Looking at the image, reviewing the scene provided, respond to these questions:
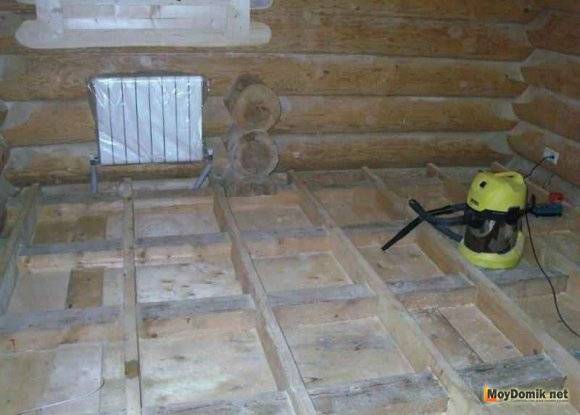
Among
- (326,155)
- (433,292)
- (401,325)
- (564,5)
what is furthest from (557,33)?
(401,325)

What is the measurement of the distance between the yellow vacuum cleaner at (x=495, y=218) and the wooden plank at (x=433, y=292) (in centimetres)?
26

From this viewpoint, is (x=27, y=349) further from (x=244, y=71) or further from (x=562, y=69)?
(x=562, y=69)

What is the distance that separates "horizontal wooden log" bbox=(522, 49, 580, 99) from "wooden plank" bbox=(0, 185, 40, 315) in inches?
129

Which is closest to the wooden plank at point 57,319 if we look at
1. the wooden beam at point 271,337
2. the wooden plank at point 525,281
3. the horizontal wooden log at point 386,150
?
the wooden beam at point 271,337

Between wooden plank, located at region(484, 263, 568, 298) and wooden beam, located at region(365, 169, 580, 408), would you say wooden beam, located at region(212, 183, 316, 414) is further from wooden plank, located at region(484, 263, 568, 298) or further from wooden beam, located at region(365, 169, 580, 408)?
wooden plank, located at region(484, 263, 568, 298)

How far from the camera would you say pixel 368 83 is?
12.7ft

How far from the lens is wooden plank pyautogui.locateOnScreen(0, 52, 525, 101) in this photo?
3.33 metres

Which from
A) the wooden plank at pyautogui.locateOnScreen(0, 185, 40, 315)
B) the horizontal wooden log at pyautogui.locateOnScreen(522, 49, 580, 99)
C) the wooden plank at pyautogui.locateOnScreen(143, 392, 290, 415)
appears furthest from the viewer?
the horizontal wooden log at pyautogui.locateOnScreen(522, 49, 580, 99)

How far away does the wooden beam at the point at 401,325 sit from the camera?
1886mm

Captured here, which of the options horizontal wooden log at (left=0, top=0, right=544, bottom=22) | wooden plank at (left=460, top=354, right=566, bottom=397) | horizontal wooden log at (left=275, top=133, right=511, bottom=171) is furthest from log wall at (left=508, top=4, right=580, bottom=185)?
wooden plank at (left=460, top=354, right=566, bottom=397)

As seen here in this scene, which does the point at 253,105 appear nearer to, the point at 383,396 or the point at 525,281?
the point at 525,281

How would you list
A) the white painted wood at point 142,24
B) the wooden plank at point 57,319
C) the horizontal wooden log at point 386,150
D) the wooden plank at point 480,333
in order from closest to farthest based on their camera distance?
the wooden plank at point 57,319
the wooden plank at point 480,333
the white painted wood at point 142,24
the horizontal wooden log at point 386,150

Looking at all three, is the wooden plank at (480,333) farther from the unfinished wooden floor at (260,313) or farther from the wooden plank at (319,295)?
the wooden plank at (319,295)

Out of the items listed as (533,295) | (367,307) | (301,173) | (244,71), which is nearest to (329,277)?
(367,307)
